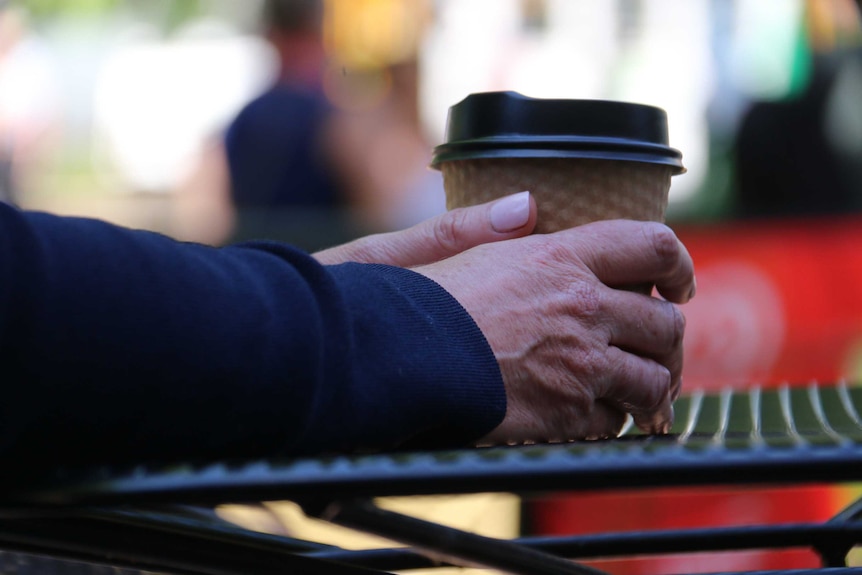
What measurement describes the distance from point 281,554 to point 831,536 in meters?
0.56

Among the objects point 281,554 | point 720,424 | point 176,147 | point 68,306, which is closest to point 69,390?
point 68,306

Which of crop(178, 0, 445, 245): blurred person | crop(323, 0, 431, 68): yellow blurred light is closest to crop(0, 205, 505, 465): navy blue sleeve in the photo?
crop(178, 0, 445, 245): blurred person

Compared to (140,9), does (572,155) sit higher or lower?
lower

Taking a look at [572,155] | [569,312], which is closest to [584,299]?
[569,312]

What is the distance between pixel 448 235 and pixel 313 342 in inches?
13.5

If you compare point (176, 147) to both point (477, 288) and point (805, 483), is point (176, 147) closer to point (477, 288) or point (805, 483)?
point (477, 288)

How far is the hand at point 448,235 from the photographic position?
3.10 feet

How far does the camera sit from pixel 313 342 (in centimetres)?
68

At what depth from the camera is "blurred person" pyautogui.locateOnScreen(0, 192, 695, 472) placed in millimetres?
616

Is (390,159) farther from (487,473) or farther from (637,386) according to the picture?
(487,473)

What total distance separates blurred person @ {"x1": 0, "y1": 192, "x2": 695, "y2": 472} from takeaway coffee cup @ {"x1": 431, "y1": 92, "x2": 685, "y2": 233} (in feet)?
0.08

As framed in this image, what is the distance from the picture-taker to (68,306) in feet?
2.01

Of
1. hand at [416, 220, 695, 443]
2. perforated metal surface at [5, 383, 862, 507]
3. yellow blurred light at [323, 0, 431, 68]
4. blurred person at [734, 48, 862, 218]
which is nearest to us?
perforated metal surface at [5, 383, 862, 507]

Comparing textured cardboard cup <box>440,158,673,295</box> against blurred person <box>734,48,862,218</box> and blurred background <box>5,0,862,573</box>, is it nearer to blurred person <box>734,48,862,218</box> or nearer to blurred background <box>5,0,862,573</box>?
blurred background <box>5,0,862,573</box>
